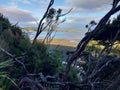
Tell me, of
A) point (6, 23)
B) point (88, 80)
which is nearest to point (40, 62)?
point (88, 80)

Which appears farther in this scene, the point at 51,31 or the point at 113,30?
the point at 51,31

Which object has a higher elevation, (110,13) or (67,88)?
(110,13)

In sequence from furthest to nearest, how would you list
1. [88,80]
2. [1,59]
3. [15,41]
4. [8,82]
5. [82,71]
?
1. [15,41]
2. [82,71]
3. [1,59]
4. [88,80]
5. [8,82]

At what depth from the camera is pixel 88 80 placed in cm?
544

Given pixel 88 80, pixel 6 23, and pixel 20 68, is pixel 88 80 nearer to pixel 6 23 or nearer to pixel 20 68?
pixel 20 68

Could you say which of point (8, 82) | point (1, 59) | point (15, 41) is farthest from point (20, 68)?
point (15, 41)

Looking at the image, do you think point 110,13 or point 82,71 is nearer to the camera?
point 110,13

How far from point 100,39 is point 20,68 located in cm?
273

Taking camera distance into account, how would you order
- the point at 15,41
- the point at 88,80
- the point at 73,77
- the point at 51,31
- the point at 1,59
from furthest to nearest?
the point at 51,31
the point at 15,41
the point at 73,77
the point at 1,59
the point at 88,80


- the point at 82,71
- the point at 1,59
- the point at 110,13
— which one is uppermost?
the point at 110,13

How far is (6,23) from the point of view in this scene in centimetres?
1130

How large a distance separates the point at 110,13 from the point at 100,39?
3481 mm

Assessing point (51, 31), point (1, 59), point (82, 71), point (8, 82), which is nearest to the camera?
point (8, 82)

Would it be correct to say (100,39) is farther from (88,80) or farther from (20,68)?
(88,80)
